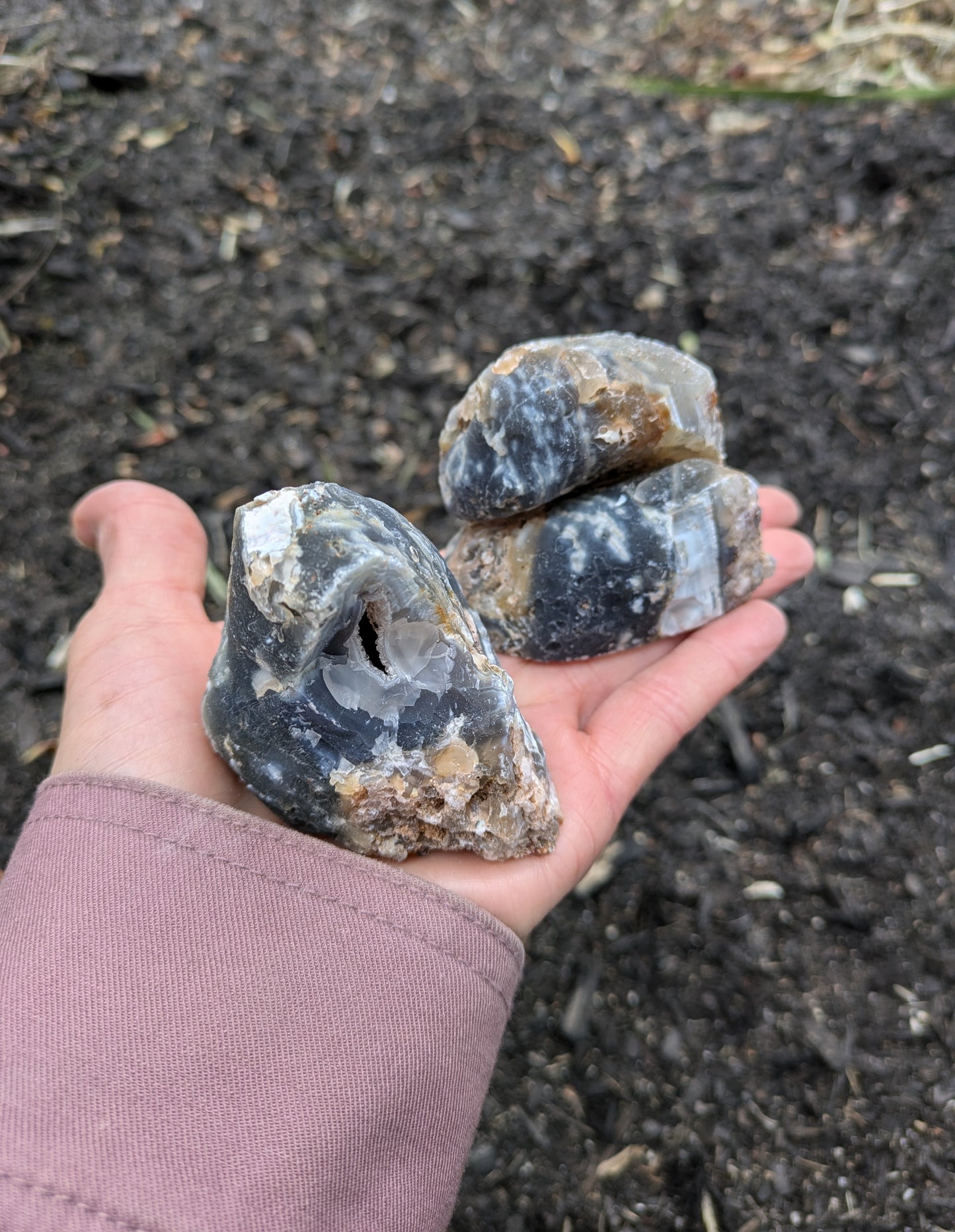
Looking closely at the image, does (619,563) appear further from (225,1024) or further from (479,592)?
(225,1024)

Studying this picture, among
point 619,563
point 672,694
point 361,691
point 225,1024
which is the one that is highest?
point 361,691

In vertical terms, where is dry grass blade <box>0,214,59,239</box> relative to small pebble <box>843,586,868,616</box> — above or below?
above

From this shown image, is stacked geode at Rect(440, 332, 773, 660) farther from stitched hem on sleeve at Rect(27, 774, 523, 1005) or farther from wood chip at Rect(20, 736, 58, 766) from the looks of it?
wood chip at Rect(20, 736, 58, 766)

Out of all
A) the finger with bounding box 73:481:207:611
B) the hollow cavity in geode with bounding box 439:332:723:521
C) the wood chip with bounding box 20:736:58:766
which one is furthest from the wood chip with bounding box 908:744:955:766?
the wood chip with bounding box 20:736:58:766

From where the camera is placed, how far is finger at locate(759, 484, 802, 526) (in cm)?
196

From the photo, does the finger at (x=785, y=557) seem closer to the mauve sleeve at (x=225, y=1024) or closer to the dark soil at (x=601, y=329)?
the dark soil at (x=601, y=329)

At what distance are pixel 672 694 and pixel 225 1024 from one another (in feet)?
2.84

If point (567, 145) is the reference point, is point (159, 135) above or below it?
above

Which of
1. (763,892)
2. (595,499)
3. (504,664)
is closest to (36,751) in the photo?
(504,664)

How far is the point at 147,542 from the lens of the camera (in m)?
1.59

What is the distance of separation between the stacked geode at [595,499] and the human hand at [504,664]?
70 mm

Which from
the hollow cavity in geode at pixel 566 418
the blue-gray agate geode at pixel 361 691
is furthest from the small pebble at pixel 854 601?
the blue-gray agate geode at pixel 361 691

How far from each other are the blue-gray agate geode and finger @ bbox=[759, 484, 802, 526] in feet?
2.91

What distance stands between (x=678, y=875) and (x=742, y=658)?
486mm
